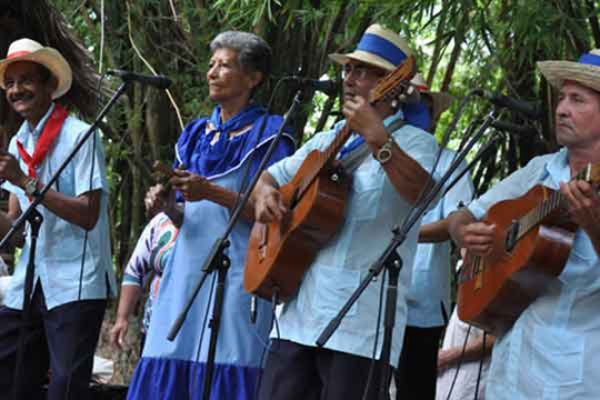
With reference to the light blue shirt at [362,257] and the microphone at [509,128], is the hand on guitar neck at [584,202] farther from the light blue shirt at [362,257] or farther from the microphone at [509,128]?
the light blue shirt at [362,257]

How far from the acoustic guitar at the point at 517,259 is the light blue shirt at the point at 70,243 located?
1.67 meters

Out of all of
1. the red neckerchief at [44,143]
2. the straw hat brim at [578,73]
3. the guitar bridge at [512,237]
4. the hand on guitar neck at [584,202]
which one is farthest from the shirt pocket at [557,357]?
the red neckerchief at [44,143]

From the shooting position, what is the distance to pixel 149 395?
4746mm

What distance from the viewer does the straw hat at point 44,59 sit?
5133 mm

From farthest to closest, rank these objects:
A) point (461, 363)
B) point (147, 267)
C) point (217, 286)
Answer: point (147, 267) < point (461, 363) < point (217, 286)

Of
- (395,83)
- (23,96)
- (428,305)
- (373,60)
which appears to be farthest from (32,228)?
(428,305)

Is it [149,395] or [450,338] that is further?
[450,338]

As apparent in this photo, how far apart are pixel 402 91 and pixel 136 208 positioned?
4249 millimetres

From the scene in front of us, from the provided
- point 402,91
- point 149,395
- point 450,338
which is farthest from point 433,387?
point 402,91

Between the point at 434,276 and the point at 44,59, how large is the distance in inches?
76.4

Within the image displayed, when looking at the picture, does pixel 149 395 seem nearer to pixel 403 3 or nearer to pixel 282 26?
pixel 403 3

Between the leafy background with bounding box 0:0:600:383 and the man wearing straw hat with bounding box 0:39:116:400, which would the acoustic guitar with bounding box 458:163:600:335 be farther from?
the leafy background with bounding box 0:0:600:383

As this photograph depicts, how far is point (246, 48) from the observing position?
4.98 meters

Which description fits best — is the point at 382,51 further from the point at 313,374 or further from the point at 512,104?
the point at 313,374
